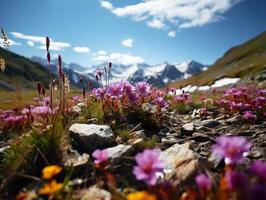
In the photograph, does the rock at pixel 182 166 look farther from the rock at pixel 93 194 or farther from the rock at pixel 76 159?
the rock at pixel 76 159

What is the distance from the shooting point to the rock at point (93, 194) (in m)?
4.00

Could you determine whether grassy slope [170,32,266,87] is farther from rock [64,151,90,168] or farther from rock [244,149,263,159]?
rock [64,151,90,168]

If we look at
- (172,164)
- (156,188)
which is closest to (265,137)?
(172,164)

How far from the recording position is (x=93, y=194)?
410 centimetres

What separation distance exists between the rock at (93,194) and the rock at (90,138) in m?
1.70

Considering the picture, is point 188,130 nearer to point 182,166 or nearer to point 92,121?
point 92,121

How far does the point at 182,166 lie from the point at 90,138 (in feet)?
6.63

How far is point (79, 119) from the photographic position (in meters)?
8.12

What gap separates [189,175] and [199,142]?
2620 mm

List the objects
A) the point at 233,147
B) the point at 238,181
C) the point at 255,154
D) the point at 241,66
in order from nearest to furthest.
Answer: the point at 238,181 → the point at 233,147 → the point at 255,154 → the point at 241,66

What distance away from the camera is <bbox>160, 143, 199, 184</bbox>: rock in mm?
4398

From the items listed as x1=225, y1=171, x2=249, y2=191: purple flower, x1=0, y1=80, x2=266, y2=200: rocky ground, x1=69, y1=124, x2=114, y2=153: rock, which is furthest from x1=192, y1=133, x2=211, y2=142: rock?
x1=225, y1=171, x2=249, y2=191: purple flower

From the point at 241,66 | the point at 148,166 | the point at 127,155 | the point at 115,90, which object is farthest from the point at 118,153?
the point at 241,66

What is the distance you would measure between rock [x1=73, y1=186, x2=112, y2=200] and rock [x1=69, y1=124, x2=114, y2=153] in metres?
1.70
